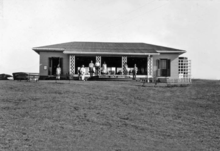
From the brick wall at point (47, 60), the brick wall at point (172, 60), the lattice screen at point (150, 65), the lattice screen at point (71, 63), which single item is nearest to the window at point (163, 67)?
the brick wall at point (172, 60)

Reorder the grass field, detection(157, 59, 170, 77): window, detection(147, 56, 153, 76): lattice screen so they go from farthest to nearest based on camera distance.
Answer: detection(157, 59, 170, 77): window
detection(147, 56, 153, 76): lattice screen
the grass field

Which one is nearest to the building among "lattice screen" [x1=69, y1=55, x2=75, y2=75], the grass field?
"lattice screen" [x1=69, y1=55, x2=75, y2=75]

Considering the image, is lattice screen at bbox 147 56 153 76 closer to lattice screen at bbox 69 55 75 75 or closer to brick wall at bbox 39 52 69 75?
lattice screen at bbox 69 55 75 75

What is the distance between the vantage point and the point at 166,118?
1082 cm

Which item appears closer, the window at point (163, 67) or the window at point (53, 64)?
the window at point (53, 64)

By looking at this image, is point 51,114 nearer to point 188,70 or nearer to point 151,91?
point 151,91

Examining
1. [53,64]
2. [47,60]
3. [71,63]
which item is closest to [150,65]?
[71,63]

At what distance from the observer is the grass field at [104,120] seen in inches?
304

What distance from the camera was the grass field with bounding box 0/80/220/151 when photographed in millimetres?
7723

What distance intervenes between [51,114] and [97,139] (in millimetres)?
3014

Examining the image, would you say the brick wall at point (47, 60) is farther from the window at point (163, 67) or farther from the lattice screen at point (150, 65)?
the window at point (163, 67)

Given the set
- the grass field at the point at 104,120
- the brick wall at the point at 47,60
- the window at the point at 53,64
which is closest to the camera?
the grass field at the point at 104,120

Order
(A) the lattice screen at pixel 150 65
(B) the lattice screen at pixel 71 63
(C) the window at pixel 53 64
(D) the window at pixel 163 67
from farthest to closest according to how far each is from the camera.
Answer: (D) the window at pixel 163 67
(A) the lattice screen at pixel 150 65
(C) the window at pixel 53 64
(B) the lattice screen at pixel 71 63

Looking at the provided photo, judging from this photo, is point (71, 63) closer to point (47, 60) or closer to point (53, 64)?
point (53, 64)
